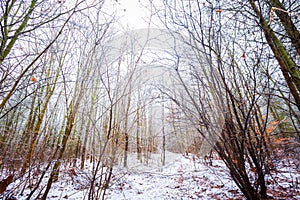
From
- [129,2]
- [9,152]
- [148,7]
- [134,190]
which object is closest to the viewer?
[148,7]

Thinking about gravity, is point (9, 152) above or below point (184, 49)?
below

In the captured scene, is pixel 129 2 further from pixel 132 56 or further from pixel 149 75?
pixel 149 75

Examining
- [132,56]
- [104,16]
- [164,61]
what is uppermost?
[104,16]

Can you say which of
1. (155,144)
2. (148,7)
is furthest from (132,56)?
(155,144)

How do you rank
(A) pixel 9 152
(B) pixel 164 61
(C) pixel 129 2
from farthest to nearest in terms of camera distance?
(A) pixel 9 152 < (C) pixel 129 2 < (B) pixel 164 61

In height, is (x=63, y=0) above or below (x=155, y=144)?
above

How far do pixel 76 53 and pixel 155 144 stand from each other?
5229mm

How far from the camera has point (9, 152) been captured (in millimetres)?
2480

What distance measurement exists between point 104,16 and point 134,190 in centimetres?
299

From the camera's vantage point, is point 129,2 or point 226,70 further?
point 129,2

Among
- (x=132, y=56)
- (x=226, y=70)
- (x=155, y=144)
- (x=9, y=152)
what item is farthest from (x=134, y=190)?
(x=155, y=144)

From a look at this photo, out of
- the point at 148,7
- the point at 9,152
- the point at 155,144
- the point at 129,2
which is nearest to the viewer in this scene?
the point at 148,7

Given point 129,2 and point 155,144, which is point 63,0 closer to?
point 129,2

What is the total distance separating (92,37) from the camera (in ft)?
6.45
